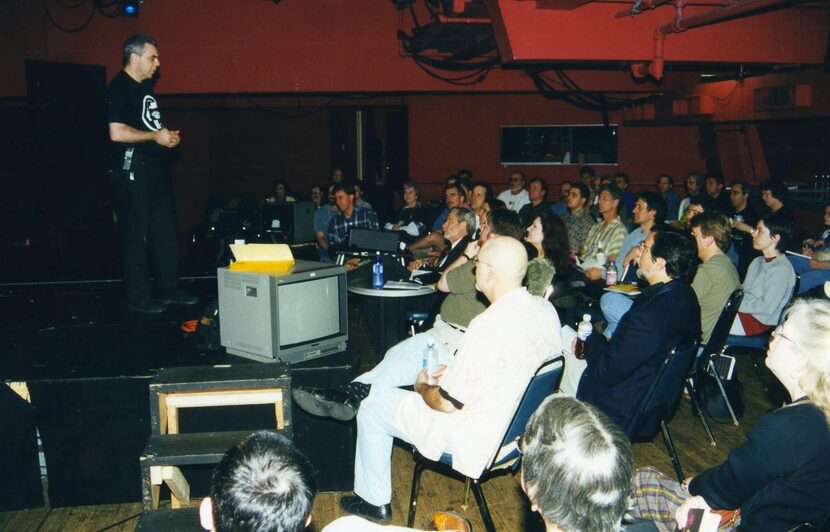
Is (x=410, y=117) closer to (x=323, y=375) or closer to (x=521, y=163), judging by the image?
(x=521, y=163)

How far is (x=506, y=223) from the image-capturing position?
4266 mm

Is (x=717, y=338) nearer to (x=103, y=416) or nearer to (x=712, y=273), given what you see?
(x=712, y=273)

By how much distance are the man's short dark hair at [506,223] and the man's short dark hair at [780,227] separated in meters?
1.77

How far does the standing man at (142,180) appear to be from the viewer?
381cm

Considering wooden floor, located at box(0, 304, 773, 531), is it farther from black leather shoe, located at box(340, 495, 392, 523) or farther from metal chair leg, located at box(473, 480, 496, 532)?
metal chair leg, located at box(473, 480, 496, 532)

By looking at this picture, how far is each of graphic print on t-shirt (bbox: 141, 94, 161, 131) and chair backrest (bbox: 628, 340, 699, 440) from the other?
3.08 metres

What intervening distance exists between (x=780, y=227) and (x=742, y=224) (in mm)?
2482

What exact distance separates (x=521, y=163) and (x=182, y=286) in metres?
8.08

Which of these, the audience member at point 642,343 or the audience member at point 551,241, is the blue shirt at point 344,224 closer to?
the audience member at point 551,241

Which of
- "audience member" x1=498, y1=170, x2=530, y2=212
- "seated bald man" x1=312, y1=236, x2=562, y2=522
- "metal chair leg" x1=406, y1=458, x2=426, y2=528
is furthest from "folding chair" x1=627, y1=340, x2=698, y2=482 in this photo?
"audience member" x1=498, y1=170, x2=530, y2=212

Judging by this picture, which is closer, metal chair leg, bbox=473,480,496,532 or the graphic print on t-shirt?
metal chair leg, bbox=473,480,496,532

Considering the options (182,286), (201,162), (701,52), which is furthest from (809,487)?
(201,162)

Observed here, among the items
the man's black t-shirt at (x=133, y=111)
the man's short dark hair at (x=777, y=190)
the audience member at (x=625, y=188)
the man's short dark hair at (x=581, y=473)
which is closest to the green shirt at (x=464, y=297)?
the man's black t-shirt at (x=133, y=111)

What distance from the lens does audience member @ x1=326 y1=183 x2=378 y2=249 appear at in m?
6.89
